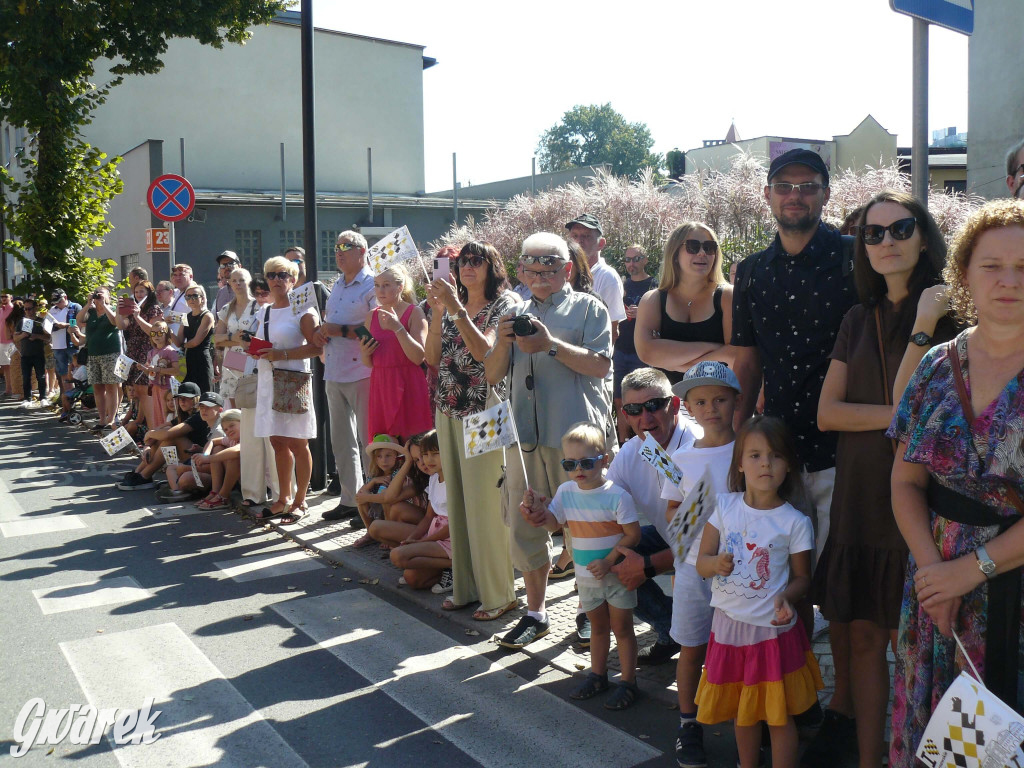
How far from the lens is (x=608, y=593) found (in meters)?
4.41

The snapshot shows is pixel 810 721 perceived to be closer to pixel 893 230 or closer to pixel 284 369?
pixel 893 230

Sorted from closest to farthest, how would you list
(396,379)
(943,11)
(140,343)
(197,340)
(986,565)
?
(986,565), (943,11), (396,379), (197,340), (140,343)

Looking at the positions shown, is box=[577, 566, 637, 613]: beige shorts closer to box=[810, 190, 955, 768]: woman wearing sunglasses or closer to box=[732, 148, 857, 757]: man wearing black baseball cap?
box=[732, 148, 857, 757]: man wearing black baseball cap

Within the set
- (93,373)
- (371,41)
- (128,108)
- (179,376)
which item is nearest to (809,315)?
(179,376)

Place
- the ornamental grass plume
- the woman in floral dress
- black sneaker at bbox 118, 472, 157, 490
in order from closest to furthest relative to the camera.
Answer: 1. the woman in floral dress
2. black sneaker at bbox 118, 472, 157, 490
3. the ornamental grass plume

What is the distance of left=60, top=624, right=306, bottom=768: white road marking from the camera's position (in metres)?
4.03

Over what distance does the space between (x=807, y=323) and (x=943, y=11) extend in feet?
4.70

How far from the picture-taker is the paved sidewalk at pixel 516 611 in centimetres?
471

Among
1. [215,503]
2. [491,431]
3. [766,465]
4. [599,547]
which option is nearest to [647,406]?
[599,547]

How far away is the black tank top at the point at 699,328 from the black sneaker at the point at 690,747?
6.04 feet

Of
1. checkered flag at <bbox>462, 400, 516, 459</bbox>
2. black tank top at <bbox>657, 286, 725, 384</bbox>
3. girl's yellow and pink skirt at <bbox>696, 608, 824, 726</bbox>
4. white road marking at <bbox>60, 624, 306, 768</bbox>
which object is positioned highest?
black tank top at <bbox>657, 286, 725, 384</bbox>

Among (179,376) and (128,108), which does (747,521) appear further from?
(128,108)

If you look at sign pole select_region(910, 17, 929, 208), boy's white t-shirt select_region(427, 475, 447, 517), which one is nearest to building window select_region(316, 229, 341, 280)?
boy's white t-shirt select_region(427, 475, 447, 517)

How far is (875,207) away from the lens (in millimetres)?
3438
